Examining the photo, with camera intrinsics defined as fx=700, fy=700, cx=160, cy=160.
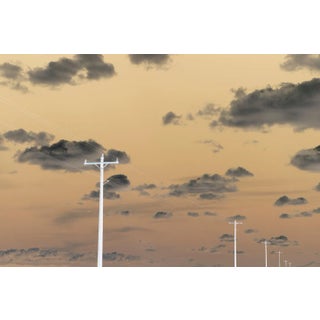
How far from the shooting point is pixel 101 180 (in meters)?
36.5
